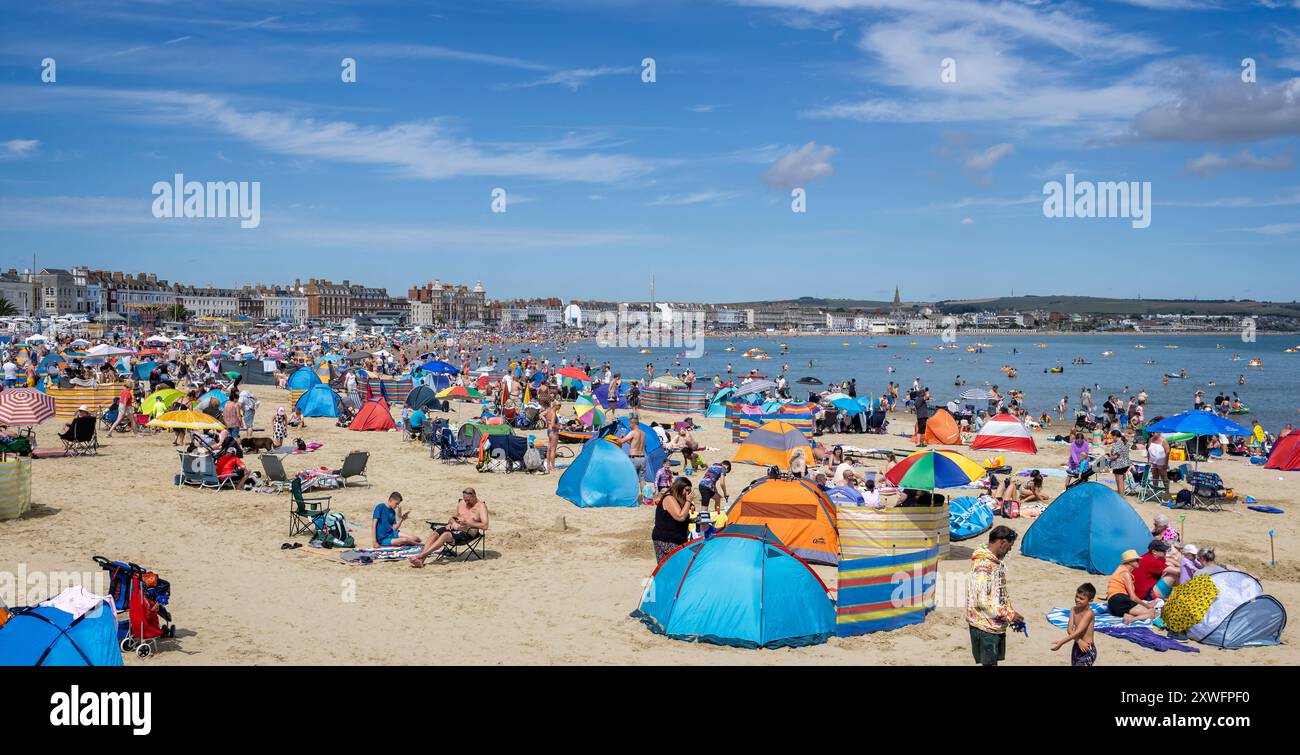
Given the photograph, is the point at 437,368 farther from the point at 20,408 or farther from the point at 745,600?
the point at 745,600

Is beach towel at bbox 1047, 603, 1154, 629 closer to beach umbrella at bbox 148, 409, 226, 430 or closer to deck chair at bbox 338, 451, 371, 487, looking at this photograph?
deck chair at bbox 338, 451, 371, 487

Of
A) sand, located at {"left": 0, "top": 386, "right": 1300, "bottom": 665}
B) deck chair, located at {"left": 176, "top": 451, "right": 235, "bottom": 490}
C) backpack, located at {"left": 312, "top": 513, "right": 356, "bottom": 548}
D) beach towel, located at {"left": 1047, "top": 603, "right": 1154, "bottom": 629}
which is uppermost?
deck chair, located at {"left": 176, "top": 451, "right": 235, "bottom": 490}

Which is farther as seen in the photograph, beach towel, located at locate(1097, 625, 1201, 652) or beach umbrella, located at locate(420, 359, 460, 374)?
beach umbrella, located at locate(420, 359, 460, 374)

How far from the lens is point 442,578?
936cm

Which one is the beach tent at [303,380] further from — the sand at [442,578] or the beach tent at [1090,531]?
the beach tent at [1090,531]

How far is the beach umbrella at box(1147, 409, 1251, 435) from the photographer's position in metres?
14.5

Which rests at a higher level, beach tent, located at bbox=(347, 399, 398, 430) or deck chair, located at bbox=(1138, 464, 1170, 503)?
beach tent, located at bbox=(347, 399, 398, 430)

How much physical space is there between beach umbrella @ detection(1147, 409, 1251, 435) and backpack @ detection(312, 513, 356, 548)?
1229 centimetres

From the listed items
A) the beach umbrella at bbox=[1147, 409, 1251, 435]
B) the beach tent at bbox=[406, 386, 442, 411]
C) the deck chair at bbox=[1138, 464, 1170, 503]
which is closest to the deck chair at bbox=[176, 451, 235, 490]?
the beach tent at bbox=[406, 386, 442, 411]

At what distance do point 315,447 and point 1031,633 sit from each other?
1452 centimetres

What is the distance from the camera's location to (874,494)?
1198cm

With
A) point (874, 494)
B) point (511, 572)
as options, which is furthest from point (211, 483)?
point (874, 494)

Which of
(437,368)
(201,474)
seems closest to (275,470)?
(201,474)

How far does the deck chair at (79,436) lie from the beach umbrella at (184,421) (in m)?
1.50
